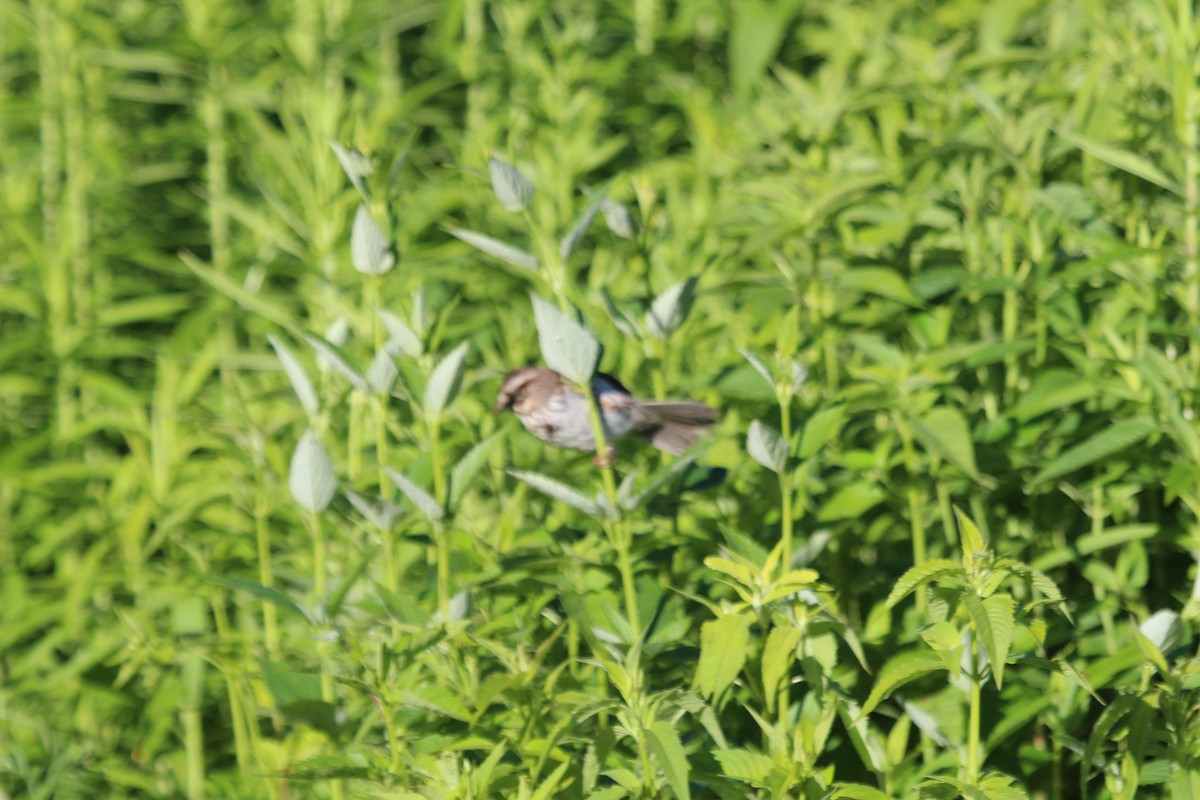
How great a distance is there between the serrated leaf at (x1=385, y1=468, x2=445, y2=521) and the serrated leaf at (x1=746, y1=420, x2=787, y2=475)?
42 centimetres

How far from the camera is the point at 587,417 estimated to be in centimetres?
234

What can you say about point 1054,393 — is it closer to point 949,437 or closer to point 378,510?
point 949,437

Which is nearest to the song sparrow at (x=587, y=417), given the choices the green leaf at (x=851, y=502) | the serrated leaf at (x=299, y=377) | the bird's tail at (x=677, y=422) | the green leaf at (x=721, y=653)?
the bird's tail at (x=677, y=422)

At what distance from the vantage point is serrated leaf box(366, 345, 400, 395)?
1898 mm

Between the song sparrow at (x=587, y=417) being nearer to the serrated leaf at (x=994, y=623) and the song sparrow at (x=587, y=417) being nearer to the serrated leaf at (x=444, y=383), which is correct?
the serrated leaf at (x=444, y=383)

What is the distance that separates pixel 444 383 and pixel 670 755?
56 centimetres

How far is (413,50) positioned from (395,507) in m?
3.19

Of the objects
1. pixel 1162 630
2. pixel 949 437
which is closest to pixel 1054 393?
pixel 949 437

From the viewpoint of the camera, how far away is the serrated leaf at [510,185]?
5.58 ft

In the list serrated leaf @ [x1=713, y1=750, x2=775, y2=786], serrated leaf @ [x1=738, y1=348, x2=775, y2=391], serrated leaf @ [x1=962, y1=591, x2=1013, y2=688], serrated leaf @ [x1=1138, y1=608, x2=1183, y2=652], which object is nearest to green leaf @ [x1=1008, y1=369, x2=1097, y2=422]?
serrated leaf @ [x1=1138, y1=608, x2=1183, y2=652]

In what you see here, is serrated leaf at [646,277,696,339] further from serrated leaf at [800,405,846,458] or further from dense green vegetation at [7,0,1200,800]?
serrated leaf at [800,405,846,458]

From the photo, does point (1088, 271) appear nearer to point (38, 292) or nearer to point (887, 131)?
point (887, 131)

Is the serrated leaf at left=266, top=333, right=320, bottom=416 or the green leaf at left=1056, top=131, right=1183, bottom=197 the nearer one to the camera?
the serrated leaf at left=266, top=333, right=320, bottom=416

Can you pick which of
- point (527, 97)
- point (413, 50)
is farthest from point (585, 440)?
point (413, 50)
